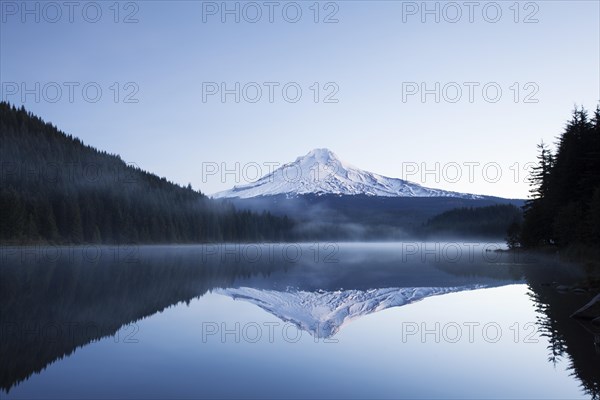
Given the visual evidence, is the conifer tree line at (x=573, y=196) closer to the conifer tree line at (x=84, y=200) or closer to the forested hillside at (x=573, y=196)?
the forested hillside at (x=573, y=196)

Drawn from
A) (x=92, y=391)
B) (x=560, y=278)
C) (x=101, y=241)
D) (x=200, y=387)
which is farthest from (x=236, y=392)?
(x=101, y=241)

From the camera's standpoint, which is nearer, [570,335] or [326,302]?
[570,335]

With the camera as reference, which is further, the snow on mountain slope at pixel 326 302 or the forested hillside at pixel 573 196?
the forested hillside at pixel 573 196

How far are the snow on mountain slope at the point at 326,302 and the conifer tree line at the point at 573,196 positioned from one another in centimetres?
2178

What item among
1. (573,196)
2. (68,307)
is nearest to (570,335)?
(68,307)

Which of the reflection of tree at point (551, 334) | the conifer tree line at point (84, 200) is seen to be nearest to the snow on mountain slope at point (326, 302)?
the reflection of tree at point (551, 334)

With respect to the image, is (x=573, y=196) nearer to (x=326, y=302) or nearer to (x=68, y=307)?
(x=326, y=302)

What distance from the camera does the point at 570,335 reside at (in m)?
17.5

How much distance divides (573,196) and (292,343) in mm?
53587

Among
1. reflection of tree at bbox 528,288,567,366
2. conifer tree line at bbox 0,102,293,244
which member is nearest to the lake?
reflection of tree at bbox 528,288,567,366

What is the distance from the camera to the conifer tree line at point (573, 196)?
52469mm

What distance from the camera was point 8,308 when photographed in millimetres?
22984

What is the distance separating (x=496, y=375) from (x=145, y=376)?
26.0ft

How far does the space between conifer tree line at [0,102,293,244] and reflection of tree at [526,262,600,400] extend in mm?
93639
